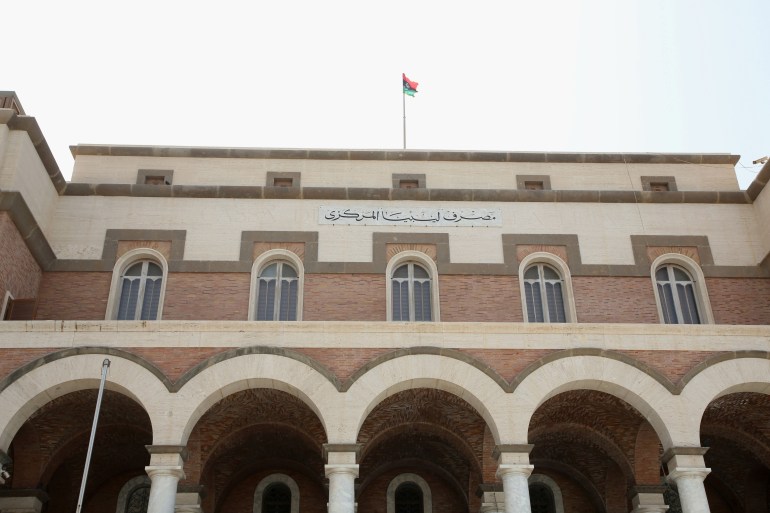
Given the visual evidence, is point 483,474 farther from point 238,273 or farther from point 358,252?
point 238,273

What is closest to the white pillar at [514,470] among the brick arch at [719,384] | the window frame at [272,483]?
the brick arch at [719,384]

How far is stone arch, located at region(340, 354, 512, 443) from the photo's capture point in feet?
50.2

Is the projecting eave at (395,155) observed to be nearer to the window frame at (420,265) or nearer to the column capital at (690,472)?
the window frame at (420,265)

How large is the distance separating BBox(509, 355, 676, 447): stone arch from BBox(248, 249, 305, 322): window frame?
20.3ft

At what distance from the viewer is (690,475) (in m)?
14.9

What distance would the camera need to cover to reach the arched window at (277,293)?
781 inches

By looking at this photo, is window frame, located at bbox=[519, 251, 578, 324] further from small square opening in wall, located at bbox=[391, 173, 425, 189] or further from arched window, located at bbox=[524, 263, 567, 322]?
small square opening in wall, located at bbox=[391, 173, 425, 189]

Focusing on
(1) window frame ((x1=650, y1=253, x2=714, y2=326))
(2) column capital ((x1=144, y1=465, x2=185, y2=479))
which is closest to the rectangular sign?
(1) window frame ((x1=650, y1=253, x2=714, y2=326))

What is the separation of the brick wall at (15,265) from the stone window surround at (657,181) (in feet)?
48.3

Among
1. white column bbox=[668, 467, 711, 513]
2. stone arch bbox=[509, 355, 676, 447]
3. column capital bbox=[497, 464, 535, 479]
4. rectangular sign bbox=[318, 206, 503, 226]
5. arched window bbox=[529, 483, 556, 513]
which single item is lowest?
white column bbox=[668, 467, 711, 513]

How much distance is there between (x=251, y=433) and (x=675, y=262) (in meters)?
10.6

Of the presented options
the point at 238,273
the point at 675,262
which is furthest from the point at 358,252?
the point at 675,262

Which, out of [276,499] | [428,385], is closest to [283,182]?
[276,499]

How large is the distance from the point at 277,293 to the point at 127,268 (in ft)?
11.8
